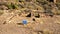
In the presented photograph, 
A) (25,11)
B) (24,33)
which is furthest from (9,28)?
(25,11)

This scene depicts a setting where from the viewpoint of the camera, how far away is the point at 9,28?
1449cm

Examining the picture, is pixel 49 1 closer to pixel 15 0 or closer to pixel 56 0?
pixel 56 0

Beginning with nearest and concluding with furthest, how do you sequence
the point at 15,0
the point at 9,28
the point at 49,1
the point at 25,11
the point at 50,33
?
the point at 50,33 < the point at 9,28 < the point at 25,11 < the point at 15,0 < the point at 49,1

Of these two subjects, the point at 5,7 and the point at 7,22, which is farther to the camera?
the point at 5,7

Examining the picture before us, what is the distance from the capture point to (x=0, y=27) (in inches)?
585

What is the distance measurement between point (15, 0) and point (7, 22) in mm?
13641

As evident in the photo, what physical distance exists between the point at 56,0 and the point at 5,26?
1935 cm

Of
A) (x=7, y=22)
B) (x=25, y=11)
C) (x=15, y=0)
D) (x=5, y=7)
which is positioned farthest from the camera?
(x=15, y=0)

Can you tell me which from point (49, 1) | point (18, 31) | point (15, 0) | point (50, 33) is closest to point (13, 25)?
point (18, 31)

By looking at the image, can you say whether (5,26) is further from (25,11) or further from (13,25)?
(25,11)

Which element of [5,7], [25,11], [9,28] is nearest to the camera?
[9,28]

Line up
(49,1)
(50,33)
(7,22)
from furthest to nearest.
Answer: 1. (49,1)
2. (7,22)
3. (50,33)

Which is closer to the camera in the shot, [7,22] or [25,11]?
[7,22]

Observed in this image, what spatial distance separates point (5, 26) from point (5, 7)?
369 inches
